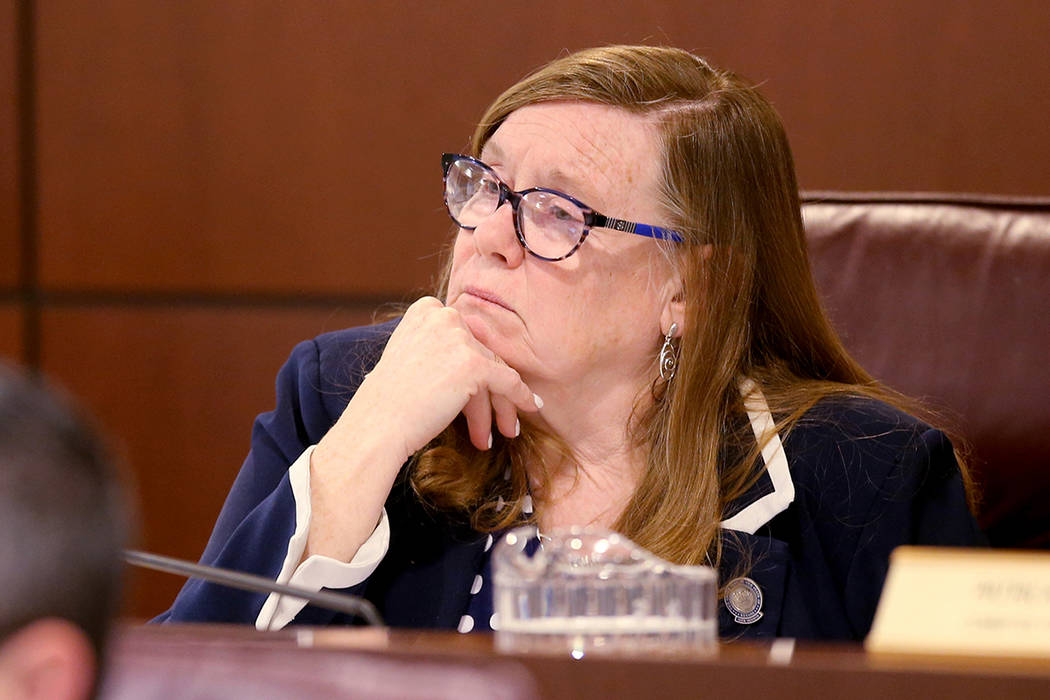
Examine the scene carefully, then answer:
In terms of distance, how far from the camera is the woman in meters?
1.46

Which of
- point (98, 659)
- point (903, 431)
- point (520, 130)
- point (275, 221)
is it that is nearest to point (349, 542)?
point (520, 130)

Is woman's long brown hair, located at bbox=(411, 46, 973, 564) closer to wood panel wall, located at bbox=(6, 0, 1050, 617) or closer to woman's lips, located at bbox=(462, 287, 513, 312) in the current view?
woman's lips, located at bbox=(462, 287, 513, 312)

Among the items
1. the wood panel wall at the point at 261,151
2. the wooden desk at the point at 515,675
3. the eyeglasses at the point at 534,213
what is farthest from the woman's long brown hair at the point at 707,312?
the wooden desk at the point at 515,675

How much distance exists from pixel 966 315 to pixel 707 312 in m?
0.35

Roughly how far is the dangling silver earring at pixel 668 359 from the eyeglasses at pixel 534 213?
0.41ft

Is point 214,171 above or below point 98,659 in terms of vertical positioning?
below

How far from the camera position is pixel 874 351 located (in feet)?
5.70

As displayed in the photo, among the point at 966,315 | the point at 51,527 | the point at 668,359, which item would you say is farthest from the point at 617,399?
the point at 51,527

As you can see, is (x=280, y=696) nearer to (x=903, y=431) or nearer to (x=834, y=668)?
(x=834, y=668)

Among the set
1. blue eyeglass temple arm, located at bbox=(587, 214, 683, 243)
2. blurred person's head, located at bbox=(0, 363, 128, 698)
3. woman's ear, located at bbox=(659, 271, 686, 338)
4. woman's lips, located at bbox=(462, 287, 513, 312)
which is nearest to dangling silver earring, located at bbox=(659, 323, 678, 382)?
woman's ear, located at bbox=(659, 271, 686, 338)

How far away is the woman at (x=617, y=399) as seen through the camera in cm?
146

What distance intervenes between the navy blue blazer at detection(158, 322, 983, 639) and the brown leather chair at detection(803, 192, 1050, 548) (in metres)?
0.13

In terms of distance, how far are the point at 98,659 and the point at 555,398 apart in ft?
3.94

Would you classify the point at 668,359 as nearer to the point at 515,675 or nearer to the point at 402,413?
the point at 402,413
